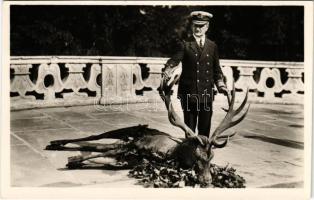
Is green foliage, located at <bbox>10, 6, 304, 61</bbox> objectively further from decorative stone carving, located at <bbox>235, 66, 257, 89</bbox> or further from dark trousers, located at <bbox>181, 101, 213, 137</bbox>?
dark trousers, located at <bbox>181, 101, 213, 137</bbox>

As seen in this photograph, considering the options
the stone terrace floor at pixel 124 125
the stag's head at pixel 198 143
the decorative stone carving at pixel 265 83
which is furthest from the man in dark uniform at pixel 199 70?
the decorative stone carving at pixel 265 83

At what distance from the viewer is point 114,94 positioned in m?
7.76

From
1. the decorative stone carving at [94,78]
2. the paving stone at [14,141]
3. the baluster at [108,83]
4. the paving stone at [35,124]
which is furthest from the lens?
the decorative stone carving at [94,78]

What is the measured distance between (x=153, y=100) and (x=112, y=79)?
0.76 m

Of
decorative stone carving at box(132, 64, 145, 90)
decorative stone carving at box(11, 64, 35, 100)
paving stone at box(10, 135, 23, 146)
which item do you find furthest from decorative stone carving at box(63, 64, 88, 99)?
paving stone at box(10, 135, 23, 146)

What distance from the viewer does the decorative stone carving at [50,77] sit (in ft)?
24.8

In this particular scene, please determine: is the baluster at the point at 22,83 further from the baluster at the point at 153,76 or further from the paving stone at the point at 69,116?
the baluster at the point at 153,76

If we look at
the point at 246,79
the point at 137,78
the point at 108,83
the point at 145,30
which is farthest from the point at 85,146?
the point at 246,79

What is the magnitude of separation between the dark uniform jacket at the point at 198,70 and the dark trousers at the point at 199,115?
0.24ft

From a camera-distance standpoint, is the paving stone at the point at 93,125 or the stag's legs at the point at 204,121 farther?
the paving stone at the point at 93,125

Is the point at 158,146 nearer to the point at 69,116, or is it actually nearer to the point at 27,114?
the point at 69,116

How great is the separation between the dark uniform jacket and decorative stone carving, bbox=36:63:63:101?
2710 millimetres

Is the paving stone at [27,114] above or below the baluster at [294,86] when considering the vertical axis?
below

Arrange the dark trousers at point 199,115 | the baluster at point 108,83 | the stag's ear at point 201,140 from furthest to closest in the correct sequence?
the baluster at point 108,83 < the dark trousers at point 199,115 < the stag's ear at point 201,140
